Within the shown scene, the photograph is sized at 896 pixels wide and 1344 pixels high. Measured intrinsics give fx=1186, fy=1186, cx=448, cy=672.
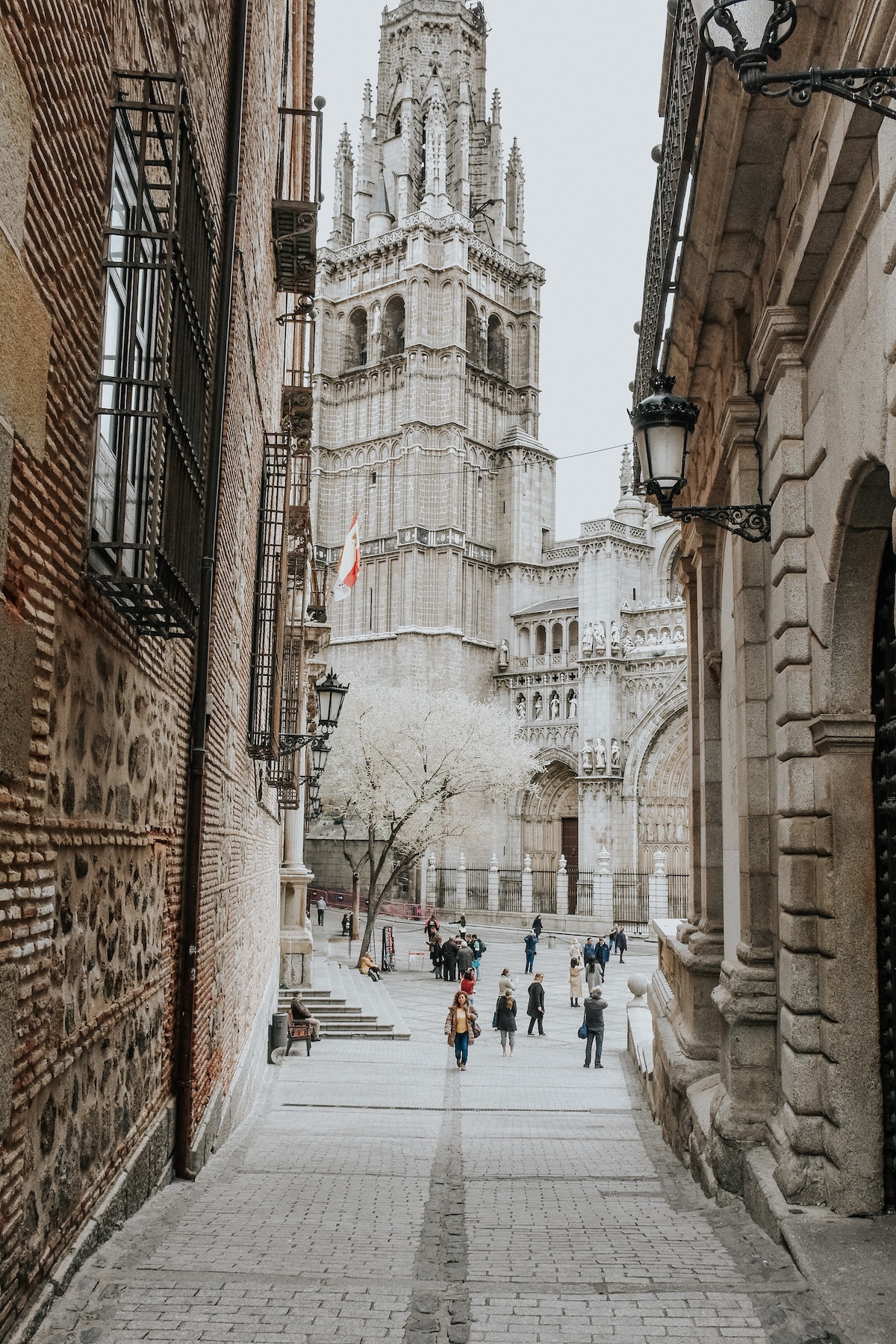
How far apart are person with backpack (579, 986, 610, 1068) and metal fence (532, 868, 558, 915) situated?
2756cm

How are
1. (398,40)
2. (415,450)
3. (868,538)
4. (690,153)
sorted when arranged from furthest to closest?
(398,40)
(415,450)
(690,153)
(868,538)

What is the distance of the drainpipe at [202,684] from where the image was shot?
6984 millimetres

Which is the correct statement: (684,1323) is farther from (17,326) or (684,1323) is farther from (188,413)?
(188,413)

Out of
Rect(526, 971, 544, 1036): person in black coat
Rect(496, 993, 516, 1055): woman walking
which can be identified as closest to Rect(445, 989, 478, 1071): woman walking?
Rect(496, 993, 516, 1055): woman walking

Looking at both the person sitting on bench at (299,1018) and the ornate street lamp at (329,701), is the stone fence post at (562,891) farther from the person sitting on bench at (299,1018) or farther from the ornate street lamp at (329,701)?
the ornate street lamp at (329,701)

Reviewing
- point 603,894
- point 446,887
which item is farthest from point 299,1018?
point 446,887

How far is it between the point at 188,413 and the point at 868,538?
3.51 meters

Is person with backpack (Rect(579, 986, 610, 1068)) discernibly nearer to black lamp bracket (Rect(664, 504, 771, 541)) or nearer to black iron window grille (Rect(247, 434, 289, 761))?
black iron window grille (Rect(247, 434, 289, 761))

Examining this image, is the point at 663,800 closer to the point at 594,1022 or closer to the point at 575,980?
the point at 575,980

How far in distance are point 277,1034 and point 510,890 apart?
3141 cm

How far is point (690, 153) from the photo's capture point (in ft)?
22.0

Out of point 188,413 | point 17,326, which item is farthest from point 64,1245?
point 188,413

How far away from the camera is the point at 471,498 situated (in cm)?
5541

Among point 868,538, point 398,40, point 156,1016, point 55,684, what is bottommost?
point 156,1016
